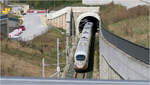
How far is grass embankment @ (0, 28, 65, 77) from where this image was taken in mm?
9594

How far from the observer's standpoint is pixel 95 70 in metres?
10.3

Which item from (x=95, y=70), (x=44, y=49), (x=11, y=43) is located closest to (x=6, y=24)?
(x=11, y=43)

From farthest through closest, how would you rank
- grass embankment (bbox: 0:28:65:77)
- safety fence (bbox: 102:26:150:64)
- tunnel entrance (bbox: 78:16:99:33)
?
1. tunnel entrance (bbox: 78:16:99:33)
2. grass embankment (bbox: 0:28:65:77)
3. safety fence (bbox: 102:26:150:64)

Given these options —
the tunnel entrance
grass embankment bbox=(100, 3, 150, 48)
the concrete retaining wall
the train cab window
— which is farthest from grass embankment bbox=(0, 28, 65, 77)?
the concrete retaining wall

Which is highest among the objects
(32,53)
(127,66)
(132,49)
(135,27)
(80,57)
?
(135,27)

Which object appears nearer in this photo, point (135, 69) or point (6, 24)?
point (135, 69)

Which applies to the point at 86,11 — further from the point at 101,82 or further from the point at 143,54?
the point at 101,82

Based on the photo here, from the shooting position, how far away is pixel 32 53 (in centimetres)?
1220

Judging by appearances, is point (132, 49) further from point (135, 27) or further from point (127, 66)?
point (135, 27)

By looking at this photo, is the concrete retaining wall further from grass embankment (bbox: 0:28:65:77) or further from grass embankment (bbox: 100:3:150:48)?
grass embankment (bbox: 0:28:65:77)

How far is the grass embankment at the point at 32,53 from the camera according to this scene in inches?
378

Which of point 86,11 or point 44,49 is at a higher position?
point 86,11

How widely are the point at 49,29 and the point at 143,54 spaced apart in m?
9.91

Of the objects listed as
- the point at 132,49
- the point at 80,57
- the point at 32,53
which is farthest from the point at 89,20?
the point at 132,49
